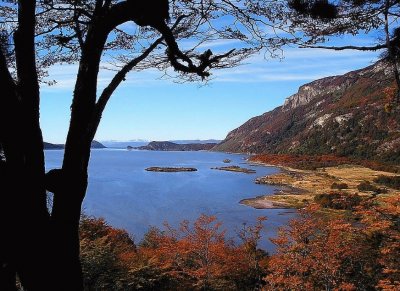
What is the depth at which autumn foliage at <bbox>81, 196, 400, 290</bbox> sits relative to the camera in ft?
58.3

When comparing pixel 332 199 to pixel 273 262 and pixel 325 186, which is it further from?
pixel 273 262

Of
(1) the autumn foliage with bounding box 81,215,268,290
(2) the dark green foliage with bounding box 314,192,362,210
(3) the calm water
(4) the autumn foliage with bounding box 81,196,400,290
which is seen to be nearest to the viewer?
(1) the autumn foliage with bounding box 81,215,268,290

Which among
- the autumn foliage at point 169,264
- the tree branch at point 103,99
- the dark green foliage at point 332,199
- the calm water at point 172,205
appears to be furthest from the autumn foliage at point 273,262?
the dark green foliage at point 332,199

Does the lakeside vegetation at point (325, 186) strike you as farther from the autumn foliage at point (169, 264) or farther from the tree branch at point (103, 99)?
the tree branch at point (103, 99)

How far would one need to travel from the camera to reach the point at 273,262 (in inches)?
894

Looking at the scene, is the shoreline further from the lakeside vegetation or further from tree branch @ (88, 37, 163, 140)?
tree branch @ (88, 37, 163, 140)

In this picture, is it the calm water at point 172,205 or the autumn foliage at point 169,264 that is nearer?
the autumn foliage at point 169,264

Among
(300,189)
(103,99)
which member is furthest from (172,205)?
(103,99)

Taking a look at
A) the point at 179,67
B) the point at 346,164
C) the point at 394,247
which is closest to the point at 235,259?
the point at 394,247

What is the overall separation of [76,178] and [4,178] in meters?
0.55

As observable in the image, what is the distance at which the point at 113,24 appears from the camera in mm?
3246

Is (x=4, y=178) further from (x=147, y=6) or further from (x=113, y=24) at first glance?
(x=147, y=6)

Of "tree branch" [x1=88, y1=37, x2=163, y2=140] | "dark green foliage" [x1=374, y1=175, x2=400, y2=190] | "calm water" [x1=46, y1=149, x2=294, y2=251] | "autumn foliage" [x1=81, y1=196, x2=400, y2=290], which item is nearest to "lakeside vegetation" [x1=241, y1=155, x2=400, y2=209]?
"dark green foliage" [x1=374, y1=175, x2=400, y2=190]

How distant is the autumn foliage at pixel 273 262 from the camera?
17766 millimetres
